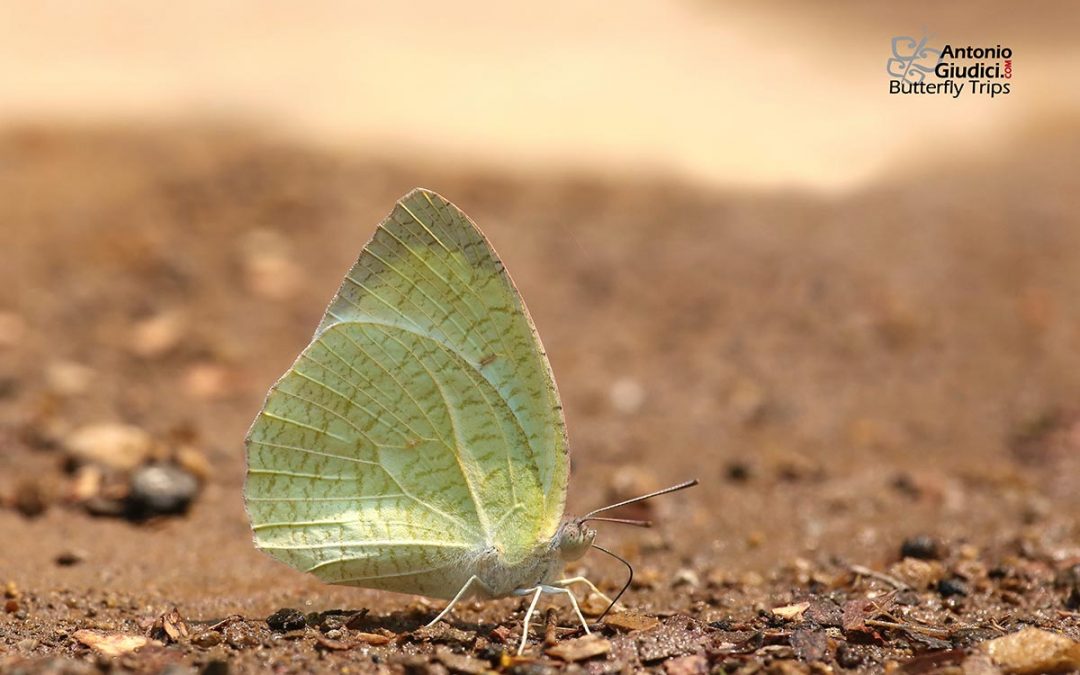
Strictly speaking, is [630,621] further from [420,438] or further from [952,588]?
[952,588]

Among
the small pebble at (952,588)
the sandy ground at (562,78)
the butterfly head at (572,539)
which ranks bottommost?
the small pebble at (952,588)

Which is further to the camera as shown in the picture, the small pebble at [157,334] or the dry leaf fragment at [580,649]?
the small pebble at [157,334]

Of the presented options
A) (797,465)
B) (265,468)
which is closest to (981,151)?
(797,465)

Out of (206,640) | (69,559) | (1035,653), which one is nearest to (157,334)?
(69,559)

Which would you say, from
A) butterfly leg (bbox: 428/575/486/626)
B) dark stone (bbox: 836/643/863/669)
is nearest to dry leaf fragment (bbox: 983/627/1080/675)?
dark stone (bbox: 836/643/863/669)

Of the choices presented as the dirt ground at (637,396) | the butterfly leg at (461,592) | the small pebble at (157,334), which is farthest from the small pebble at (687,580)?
the small pebble at (157,334)

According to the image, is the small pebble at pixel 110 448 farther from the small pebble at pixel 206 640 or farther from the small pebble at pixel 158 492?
the small pebble at pixel 206 640
